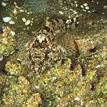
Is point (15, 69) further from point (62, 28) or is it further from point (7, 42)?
point (62, 28)

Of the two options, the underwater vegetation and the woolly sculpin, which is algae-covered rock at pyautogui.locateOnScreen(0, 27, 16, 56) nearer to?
the underwater vegetation

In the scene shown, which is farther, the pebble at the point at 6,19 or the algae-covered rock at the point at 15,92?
the pebble at the point at 6,19

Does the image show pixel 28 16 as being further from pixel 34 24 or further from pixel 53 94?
pixel 53 94

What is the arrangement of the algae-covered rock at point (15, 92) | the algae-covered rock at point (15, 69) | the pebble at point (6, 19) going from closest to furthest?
the algae-covered rock at point (15, 92)
the algae-covered rock at point (15, 69)
the pebble at point (6, 19)

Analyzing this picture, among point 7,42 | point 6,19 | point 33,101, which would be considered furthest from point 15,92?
point 6,19

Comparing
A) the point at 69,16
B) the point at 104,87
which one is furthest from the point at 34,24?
the point at 104,87

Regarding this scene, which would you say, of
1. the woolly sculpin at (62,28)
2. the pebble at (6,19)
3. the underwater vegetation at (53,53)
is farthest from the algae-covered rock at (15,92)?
the pebble at (6,19)

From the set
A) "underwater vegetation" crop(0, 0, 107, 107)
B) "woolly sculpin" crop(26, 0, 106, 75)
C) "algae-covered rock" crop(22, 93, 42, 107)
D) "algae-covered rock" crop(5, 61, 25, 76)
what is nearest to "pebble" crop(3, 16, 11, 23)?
"underwater vegetation" crop(0, 0, 107, 107)

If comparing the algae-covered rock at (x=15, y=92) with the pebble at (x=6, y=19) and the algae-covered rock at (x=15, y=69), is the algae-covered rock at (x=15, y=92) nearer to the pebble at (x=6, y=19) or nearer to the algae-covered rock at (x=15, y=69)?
the algae-covered rock at (x=15, y=69)

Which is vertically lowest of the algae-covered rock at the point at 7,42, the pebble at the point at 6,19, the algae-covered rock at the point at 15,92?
the algae-covered rock at the point at 15,92
